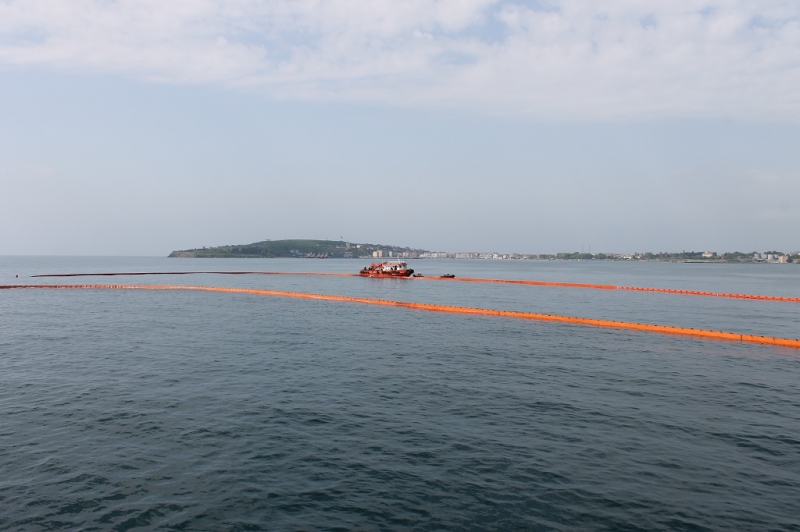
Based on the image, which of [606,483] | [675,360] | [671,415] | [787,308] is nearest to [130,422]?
[606,483]

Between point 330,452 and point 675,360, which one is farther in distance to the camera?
point 675,360

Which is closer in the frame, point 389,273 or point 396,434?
point 396,434

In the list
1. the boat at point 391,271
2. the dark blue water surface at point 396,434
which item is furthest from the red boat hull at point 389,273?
the dark blue water surface at point 396,434

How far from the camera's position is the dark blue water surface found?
53.6ft

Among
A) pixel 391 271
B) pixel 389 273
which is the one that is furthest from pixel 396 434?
pixel 389 273

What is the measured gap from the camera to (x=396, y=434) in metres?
22.9

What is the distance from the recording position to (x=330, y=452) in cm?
2084

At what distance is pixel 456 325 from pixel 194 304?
45845mm

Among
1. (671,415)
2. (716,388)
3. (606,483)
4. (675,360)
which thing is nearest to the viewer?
(606,483)

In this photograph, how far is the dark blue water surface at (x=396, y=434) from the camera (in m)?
16.3

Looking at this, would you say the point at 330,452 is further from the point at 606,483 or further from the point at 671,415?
the point at 671,415

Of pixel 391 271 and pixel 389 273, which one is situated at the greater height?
pixel 391 271

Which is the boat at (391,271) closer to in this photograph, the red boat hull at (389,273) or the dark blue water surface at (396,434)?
the red boat hull at (389,273)

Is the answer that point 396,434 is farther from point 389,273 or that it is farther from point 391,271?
point 389,273
